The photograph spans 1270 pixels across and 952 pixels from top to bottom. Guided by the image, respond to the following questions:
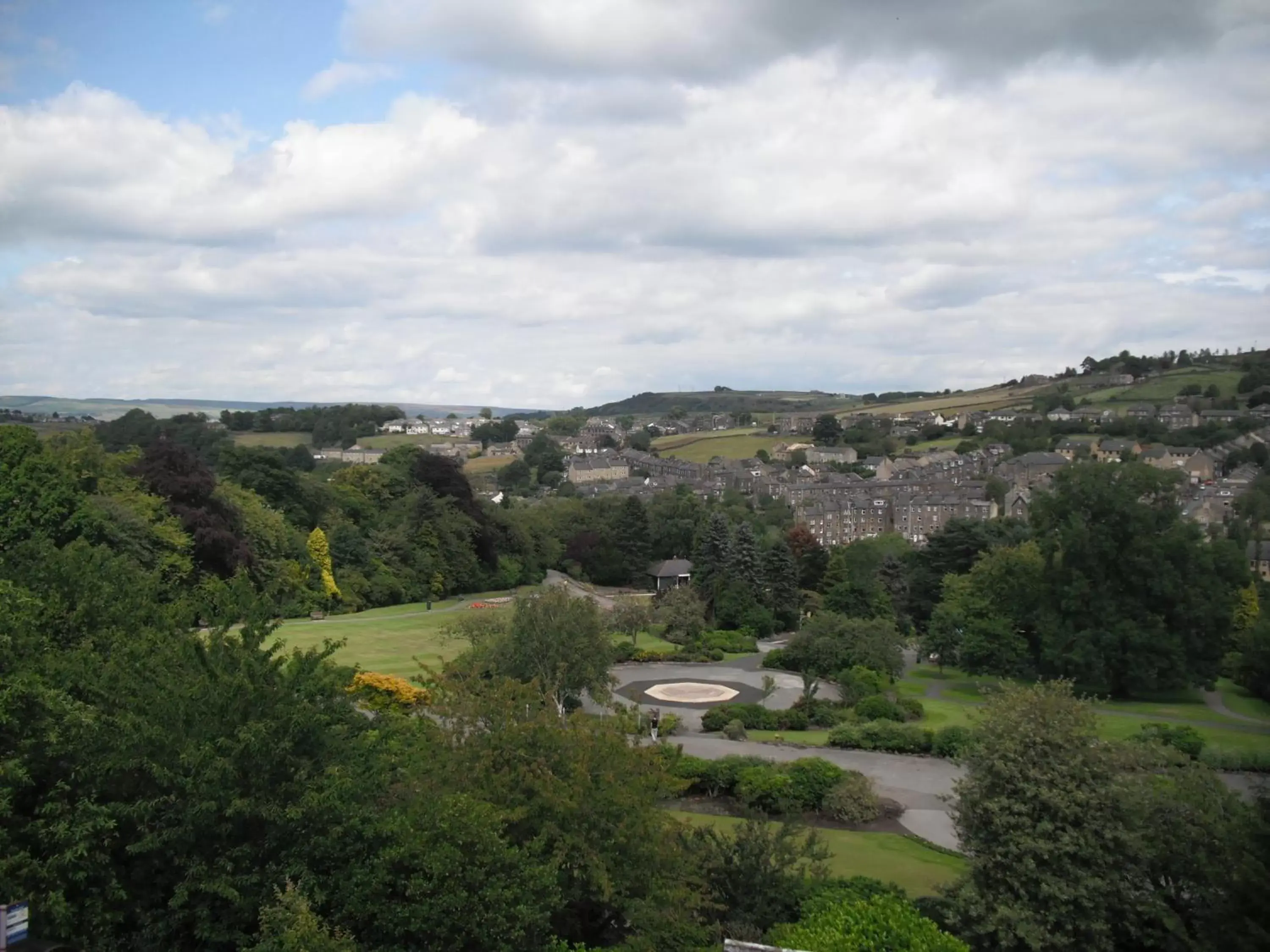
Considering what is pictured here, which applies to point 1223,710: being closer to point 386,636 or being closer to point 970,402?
point 386,636

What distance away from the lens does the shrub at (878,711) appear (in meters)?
28.6

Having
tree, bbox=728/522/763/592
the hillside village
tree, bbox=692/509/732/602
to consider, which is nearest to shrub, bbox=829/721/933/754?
tree, bbox=728/522/763/592

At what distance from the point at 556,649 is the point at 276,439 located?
101 meters

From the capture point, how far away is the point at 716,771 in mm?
21062

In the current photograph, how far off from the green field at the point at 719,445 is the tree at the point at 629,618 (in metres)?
79.4

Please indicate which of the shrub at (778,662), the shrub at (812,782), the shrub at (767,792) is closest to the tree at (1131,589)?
the shrub at (778,662)

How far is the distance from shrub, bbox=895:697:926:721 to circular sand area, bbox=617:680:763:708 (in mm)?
4592

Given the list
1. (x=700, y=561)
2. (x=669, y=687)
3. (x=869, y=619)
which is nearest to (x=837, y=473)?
(x=700, y=561)

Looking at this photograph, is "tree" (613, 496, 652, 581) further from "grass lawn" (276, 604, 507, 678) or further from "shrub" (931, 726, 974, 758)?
"shrub" (931, 726, 974, 758)

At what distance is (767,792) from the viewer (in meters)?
19.9

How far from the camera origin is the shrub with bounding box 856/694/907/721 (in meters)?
28.6

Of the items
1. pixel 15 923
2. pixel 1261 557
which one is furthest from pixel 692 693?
pixel 1261 557

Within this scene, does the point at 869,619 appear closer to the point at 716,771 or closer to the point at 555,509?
the point at 716,771

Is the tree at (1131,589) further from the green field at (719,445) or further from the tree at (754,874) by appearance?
the green field at (719,445)
